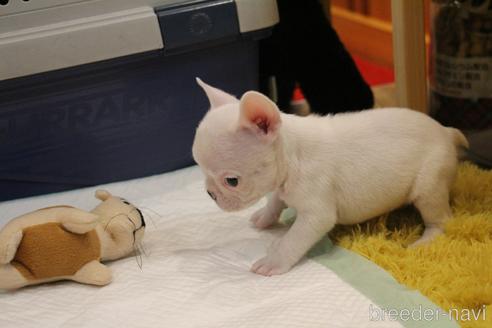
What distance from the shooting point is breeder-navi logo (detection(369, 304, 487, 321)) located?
0.77 meters

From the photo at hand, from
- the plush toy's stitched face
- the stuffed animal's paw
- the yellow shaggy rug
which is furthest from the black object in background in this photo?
the stuffed animal's paw

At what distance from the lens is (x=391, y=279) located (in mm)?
862

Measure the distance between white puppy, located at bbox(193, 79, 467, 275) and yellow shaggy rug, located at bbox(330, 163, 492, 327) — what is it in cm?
3

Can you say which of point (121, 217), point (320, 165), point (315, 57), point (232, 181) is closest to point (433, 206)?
point (320, 165)

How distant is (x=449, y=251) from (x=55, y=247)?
58 cm

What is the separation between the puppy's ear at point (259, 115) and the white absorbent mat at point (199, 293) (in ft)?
0.72

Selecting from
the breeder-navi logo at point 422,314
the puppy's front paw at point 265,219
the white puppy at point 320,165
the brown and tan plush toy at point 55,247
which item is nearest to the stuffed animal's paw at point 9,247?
the brown and tan plush toy at point 55,247

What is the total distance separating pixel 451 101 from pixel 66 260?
0.88 m

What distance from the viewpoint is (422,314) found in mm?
781

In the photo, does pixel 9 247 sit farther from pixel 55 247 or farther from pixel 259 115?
pixel 259 115

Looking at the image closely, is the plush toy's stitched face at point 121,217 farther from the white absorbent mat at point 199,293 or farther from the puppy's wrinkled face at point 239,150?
the puppy's wrinkled face at point 239,150

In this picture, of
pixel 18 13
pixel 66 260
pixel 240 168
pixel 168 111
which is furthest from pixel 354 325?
pixel 18 13

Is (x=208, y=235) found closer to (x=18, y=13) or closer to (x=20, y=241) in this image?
(x=20, y=241)

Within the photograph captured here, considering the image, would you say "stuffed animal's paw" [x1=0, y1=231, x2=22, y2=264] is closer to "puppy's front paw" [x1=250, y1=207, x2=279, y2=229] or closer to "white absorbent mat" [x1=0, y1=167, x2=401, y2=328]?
"white absorbent mat" [x1=0, y1=167, x2=401, y2=328]
